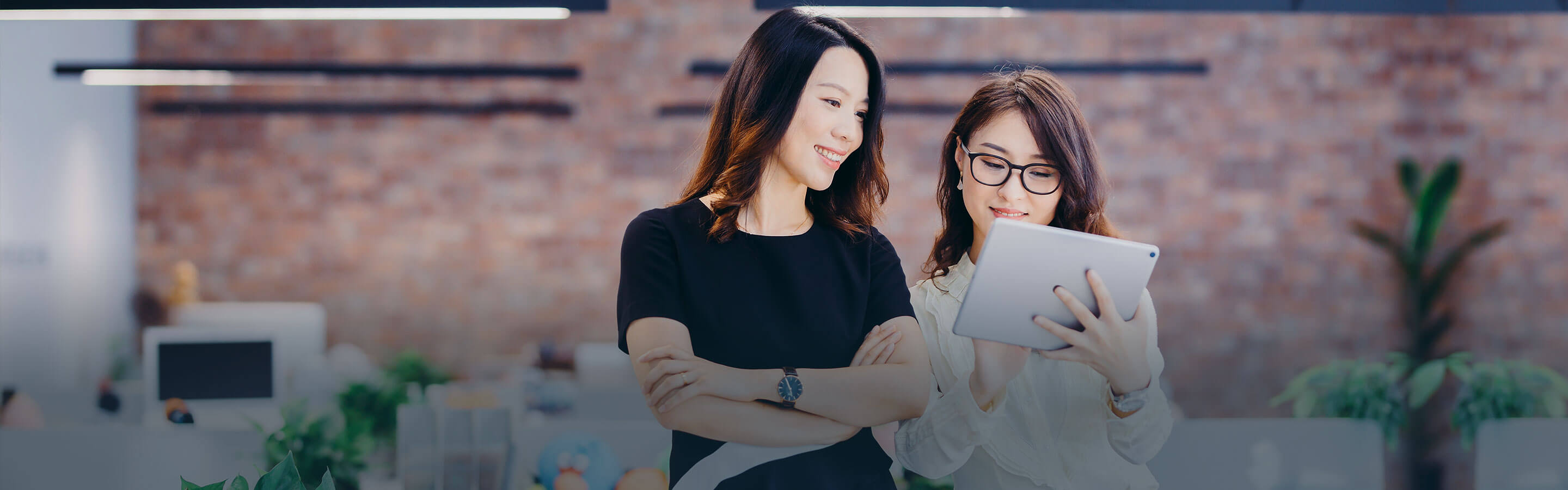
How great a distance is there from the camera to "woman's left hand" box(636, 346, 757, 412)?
1.15 meters

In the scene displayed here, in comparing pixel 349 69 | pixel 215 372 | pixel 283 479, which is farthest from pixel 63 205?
pixel 283 479

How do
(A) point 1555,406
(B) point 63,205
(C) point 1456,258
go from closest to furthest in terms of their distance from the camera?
(A) point 1555,406
(C) point 1456,258
(B) point 63,205

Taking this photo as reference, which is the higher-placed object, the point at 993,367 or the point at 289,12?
the point at 289,12

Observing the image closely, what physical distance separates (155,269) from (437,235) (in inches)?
73.9

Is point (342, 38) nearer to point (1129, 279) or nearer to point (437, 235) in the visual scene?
point (437, 235)

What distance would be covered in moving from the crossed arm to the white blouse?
0.10 m

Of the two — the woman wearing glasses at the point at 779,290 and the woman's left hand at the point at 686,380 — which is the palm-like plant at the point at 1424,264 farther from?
the woman's left hand at the point at 686,380

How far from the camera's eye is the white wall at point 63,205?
5141mm

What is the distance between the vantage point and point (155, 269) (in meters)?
5.83

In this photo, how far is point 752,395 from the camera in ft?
3.87

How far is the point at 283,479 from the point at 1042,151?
1521 mm

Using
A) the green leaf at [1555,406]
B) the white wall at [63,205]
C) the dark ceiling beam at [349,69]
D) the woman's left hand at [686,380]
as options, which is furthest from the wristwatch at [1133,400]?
the white wall at [63,205]

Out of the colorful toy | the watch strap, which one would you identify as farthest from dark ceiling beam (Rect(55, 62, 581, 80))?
the watch strap

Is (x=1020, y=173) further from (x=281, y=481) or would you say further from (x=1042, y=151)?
(x=281, y=481)
